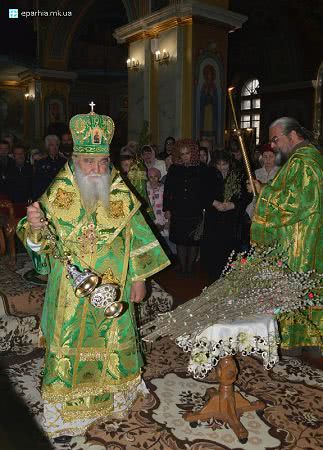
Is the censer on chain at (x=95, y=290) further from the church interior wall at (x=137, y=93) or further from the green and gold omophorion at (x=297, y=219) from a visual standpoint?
the church interior wall at (x=137, y=93)

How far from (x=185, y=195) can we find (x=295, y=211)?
2238 mm

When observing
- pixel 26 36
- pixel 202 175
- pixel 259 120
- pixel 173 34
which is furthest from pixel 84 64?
pixel 202 175

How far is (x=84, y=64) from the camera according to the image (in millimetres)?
24531

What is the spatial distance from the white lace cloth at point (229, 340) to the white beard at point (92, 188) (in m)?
0.93

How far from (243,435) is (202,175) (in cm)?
356

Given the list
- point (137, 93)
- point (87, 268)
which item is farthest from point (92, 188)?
point (137, 93)

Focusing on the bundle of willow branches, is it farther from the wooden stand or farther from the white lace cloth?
Result: the wooden stand

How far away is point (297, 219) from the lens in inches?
152

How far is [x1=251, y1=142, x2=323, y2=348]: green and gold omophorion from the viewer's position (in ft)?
12.6

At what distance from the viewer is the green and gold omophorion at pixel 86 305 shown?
265cm

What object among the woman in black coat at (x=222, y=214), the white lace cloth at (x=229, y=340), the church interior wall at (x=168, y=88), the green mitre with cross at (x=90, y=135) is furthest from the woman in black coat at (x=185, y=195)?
the church interior wall at (x=168, y=88)

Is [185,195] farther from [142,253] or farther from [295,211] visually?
[142,253]

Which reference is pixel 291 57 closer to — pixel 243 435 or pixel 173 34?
pixel 173 34

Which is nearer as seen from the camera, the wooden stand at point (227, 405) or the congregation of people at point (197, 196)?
the wooden stand at point (227, 405)
